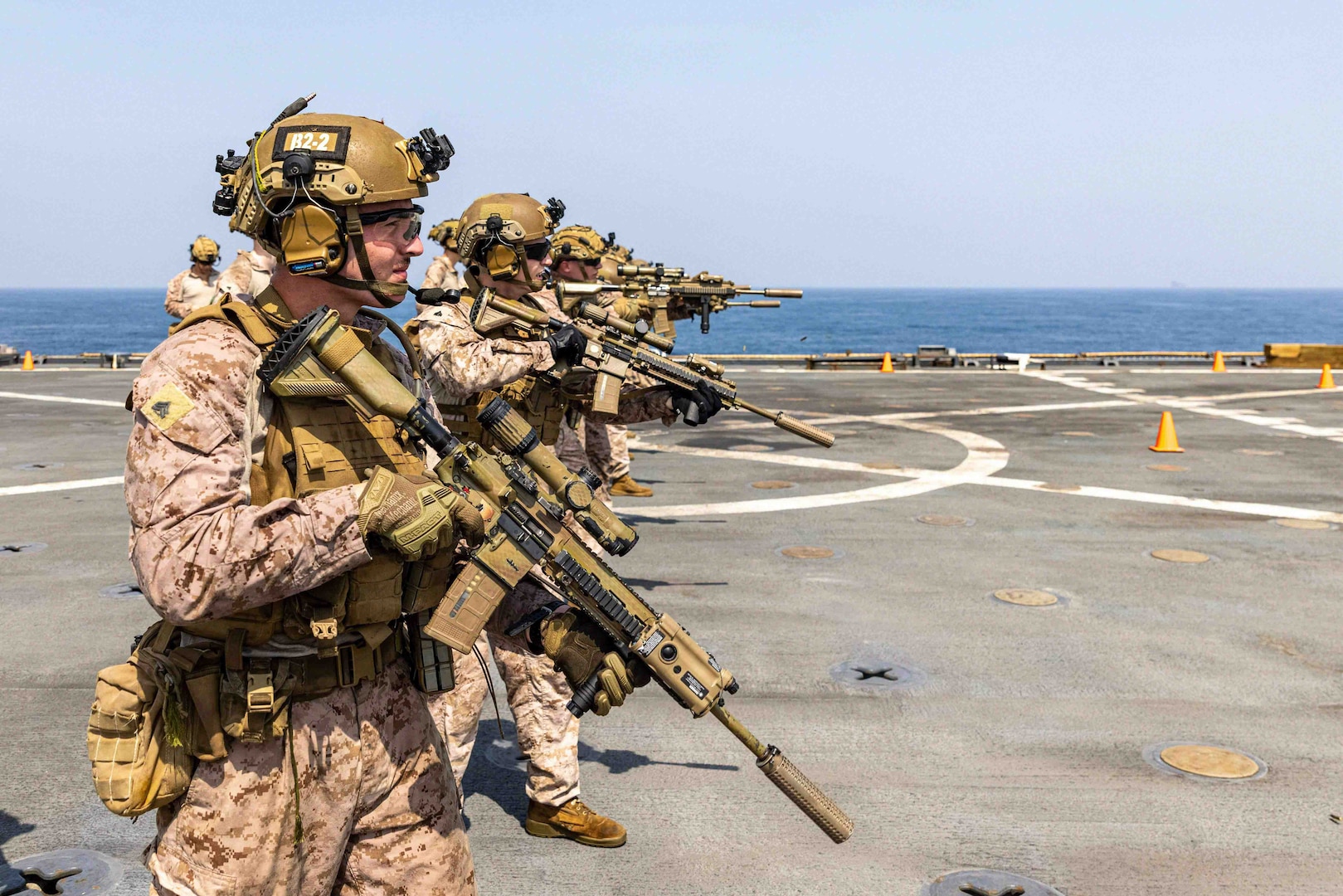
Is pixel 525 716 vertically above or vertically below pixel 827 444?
below

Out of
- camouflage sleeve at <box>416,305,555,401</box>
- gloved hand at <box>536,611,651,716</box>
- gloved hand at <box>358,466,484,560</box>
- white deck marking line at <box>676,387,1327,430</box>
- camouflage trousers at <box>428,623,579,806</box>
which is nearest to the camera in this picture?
gloved hand at <box>358,466,484,560</box>

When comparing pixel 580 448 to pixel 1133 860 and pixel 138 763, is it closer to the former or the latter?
pixel 1133 860

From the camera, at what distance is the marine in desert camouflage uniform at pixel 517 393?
15.2ft

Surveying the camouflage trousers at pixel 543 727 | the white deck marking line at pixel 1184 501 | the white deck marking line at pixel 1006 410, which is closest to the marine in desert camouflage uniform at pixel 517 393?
the camouflage trousers at pixel 543 727

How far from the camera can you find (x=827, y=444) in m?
7.26

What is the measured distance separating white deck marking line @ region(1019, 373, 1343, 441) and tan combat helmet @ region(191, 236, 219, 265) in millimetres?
14840

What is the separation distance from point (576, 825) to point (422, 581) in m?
2.12

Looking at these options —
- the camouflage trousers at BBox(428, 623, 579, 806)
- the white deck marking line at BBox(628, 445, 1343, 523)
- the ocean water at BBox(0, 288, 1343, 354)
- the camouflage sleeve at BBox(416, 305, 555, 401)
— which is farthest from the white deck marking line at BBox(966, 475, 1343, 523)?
the ocean water at BBox(0, 288, 1343, 354)

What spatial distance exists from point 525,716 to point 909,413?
14.7 m

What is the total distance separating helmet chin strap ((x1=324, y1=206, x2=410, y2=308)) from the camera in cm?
283

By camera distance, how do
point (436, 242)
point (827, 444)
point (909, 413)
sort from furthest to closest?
point (909, 413), point (436, 242), point (827, 444)

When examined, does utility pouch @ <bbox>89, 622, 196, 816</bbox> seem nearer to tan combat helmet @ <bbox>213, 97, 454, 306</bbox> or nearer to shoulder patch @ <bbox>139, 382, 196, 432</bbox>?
shoulder patch @ <bbox>139, 382, 196, 432</bbox>

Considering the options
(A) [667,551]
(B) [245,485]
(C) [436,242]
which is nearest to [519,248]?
(B) [245,485]

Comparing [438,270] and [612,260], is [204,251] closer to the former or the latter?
[438,270]
